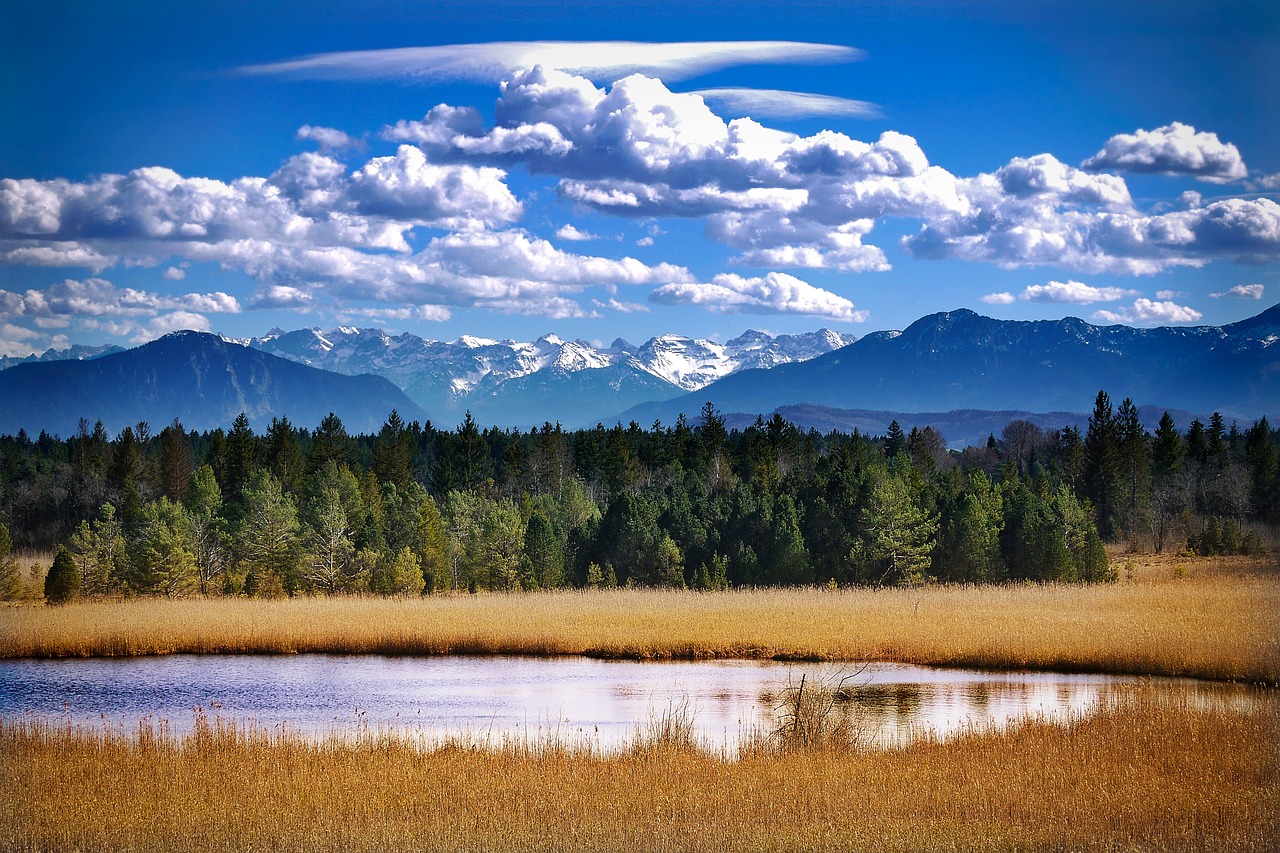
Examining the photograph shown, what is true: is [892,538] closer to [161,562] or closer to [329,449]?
[161,562]

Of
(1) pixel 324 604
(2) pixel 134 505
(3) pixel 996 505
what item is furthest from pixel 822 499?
(2) pixel 134 505

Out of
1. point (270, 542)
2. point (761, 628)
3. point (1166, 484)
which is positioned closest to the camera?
point (761, 628)

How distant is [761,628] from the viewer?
156 feet

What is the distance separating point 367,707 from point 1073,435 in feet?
345

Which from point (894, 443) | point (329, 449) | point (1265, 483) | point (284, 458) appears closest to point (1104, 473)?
point (1265, 483)

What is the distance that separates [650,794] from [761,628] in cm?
2789

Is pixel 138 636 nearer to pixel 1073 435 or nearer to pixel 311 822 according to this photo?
pixel 311 822

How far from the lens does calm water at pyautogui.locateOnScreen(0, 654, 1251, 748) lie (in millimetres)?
29609

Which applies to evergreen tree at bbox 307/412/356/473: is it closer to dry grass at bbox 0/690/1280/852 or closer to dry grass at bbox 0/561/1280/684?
dry grass at bbox 0/561/1280/684

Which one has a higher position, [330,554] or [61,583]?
[330,554]

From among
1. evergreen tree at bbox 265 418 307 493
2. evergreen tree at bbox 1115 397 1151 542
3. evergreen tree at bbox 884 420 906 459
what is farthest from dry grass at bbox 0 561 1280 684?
evergreen tree at bbox 884 420 906 459

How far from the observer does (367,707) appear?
3222 cm

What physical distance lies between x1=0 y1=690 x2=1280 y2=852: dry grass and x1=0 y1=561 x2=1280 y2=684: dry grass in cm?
1618

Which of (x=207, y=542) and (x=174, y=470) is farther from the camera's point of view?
(x=174, y=470)
